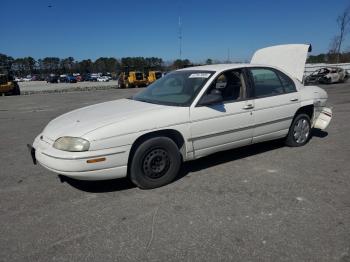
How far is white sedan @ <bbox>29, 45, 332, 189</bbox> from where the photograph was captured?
3.77 m

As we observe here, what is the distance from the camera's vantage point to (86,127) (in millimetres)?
3838

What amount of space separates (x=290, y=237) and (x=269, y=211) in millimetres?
518

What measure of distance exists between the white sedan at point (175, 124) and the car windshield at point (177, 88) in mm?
15

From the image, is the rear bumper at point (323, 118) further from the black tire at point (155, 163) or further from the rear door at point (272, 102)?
the black tire at point (155, 163)

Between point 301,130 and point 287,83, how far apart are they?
35.8 inches

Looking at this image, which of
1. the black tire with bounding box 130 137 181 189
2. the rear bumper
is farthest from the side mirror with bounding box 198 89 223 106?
the rear bumper

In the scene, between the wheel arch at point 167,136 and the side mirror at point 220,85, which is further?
the side mirror at point 220,85

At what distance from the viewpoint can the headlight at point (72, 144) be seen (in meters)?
3.67

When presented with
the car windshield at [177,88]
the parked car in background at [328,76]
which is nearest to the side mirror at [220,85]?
the car windshield at [177,88]

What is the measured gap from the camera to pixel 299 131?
5836 mm

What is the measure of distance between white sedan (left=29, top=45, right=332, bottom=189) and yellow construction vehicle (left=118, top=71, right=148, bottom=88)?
29.1 meters

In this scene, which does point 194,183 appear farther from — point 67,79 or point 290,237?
point 67,79

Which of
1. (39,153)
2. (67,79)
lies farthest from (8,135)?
(67,79)

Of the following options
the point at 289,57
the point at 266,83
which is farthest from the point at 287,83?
the point at 289,57
